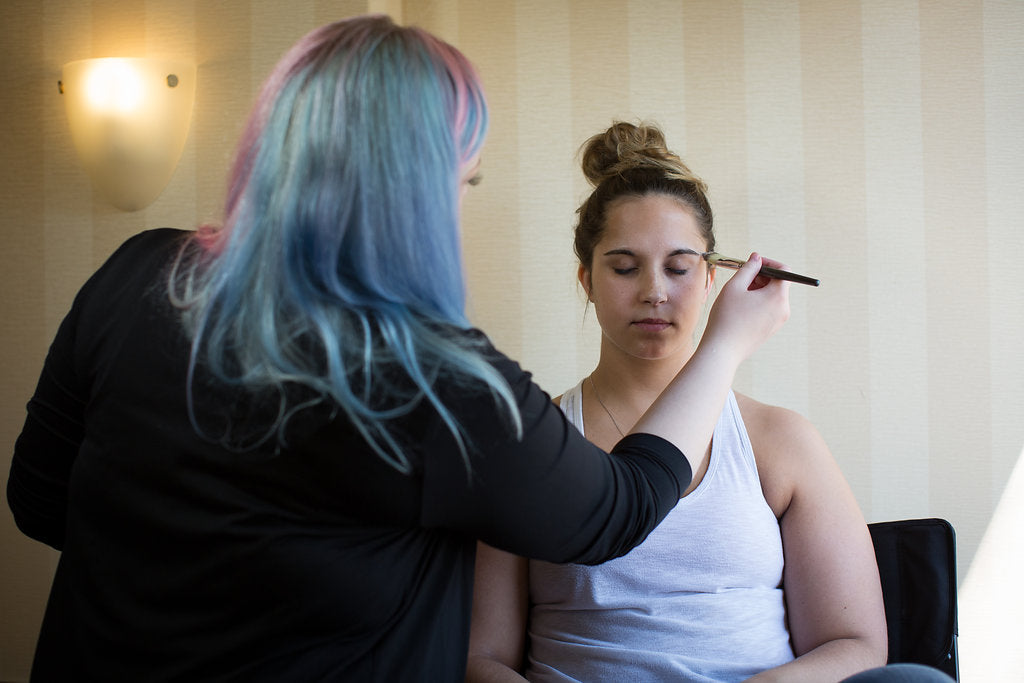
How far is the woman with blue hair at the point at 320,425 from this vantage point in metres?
0.69

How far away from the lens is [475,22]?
1.78 m

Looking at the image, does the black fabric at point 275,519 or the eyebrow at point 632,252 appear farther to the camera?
the eyebrow at point 632,252

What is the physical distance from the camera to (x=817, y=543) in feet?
4.14

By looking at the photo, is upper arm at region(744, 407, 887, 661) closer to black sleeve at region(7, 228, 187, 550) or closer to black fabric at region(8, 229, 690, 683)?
black fabric at region(8, 229, 690, 683)

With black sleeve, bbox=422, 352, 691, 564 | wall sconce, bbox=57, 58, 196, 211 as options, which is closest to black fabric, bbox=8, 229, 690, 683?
black sleeve, bbox=422, 352, 691, 564

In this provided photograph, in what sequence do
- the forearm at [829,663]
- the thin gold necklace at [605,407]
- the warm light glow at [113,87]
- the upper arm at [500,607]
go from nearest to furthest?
1. the forearm at [829,663]
2. the upper arm at [500,607]
3. the thin gold necklace at [605,407]
4. the warm light glow at [113,87]

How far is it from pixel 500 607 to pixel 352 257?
795 millimetres

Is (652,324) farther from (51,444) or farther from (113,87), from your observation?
(113,87)

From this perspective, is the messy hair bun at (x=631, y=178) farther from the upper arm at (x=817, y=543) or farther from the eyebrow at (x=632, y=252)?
the upper arm at (x=817, y=543)

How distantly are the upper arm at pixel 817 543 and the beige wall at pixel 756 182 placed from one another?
1.31 ft

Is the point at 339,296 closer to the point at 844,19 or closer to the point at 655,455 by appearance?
the point at 655,455

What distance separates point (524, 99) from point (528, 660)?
1.10m

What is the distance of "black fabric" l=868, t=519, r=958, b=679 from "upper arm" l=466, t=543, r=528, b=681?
0.59 metres

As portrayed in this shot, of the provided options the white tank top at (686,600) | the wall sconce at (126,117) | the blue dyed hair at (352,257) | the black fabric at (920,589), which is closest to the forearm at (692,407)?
the blue dyed hair at (352,257)
